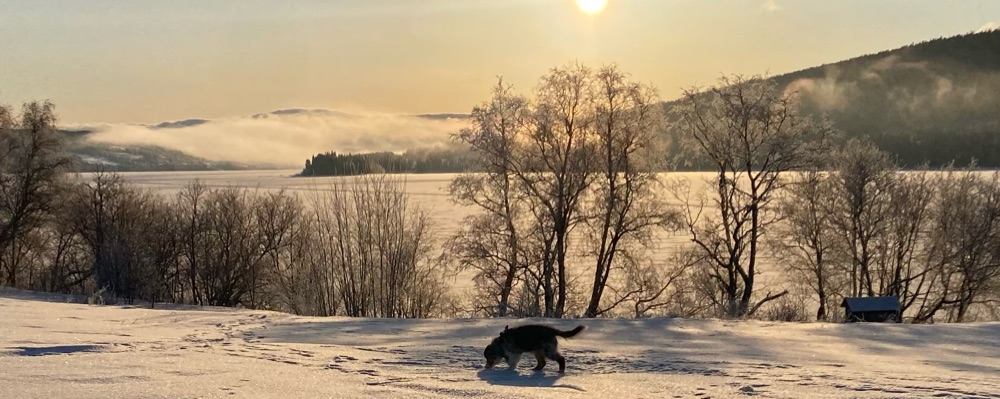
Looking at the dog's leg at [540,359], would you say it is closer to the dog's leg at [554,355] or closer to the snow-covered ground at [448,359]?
the dog's leg at [554,355]

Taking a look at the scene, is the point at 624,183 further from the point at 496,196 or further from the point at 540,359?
the point at 540,359

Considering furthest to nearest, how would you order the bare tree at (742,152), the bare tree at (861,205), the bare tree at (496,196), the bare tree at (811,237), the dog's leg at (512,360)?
the bare tree at (861,205)
the bare tree at (811,237)
the bare tree at (742,152)
the bare tree at (496,196)
the dog's leg at (512,360)

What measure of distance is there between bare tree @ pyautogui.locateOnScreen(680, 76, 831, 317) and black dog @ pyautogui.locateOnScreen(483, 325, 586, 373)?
79.6ft

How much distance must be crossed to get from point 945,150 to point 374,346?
320ft

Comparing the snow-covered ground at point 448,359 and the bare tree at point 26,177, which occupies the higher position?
the bare tree at point 26,177

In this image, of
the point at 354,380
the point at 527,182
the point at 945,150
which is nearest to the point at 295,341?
the point at 354,380

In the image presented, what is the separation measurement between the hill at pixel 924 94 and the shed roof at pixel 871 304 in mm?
77014

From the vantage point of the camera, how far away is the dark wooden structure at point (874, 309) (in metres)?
18.3

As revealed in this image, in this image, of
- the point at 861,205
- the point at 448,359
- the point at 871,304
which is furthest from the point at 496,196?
the point at 448,359

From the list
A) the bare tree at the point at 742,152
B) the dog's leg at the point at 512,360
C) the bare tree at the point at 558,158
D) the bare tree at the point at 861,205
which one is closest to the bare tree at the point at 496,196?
the bare tree at the point at 558,158

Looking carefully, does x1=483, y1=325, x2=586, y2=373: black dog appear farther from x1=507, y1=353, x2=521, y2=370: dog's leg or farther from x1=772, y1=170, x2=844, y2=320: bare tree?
x1=772, y1=170, x2=844, y2=320: bare tree

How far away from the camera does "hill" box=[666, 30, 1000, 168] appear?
304 ft

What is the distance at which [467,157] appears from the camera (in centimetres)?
3047

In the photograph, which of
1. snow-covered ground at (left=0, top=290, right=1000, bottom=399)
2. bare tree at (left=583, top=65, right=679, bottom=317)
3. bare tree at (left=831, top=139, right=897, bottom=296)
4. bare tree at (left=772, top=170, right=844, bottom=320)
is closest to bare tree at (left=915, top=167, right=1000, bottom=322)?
bare tree at (left=831, top=139, right=897, bottom=296)
